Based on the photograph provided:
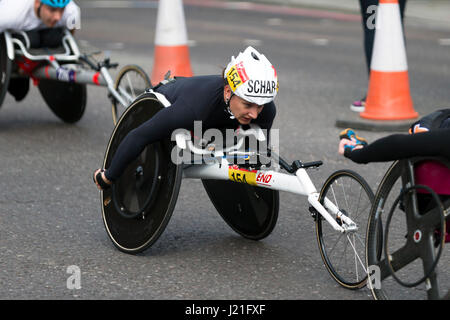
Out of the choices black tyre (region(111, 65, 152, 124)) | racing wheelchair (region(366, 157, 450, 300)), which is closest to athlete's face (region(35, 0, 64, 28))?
black tyre (region(111, 65, 152, 124))

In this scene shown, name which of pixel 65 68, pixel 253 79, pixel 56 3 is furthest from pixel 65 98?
pixel 253 79

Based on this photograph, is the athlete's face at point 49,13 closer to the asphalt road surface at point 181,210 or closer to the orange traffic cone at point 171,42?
the asphalt road surface at point 181,210

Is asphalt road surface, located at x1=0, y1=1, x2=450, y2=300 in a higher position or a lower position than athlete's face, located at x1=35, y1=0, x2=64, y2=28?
lower

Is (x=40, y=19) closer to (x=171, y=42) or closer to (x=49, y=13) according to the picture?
(x=49, y=13)

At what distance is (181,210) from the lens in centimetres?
620

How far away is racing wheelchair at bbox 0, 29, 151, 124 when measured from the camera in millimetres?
7871

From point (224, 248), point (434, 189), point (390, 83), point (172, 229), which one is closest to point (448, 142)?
point (434, 189)

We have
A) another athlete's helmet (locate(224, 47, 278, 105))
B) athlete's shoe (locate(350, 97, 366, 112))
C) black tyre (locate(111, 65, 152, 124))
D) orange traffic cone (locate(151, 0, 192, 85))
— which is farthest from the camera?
orange traffic cone (locate(151, 0, 192, 85))

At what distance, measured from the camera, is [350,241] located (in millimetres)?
4605

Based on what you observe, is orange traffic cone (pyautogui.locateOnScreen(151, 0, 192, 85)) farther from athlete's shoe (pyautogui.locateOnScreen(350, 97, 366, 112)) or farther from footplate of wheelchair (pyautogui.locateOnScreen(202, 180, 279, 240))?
footplate of wheelchair (pyautogui.locateOnScreen(202, 180, 279, 240))

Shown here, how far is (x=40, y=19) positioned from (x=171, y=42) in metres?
2.07

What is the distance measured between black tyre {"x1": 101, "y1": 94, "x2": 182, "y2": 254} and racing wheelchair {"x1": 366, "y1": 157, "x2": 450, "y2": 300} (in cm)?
116

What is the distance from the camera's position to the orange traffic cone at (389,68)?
8.35 metres

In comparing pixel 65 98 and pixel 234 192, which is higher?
pixel 234 192
